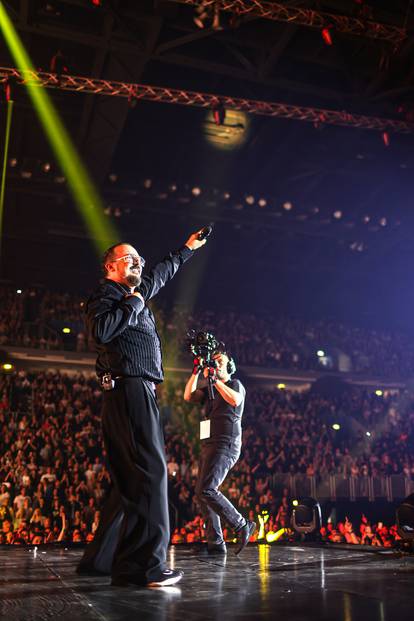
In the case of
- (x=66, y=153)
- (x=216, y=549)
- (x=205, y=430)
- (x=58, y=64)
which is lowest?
(x=216, y=549)

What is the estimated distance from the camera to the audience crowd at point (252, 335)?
15.5 m

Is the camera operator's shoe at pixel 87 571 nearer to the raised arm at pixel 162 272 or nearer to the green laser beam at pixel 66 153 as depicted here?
the raised arm at pixel 162 272

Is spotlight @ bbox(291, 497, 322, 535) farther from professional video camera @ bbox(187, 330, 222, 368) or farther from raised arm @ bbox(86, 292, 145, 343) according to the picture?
raised arm @ bbox(86, 292, 145, 343)

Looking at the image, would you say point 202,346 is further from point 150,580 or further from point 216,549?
point 150,580

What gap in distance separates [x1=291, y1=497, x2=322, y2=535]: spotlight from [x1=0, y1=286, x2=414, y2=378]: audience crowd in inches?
332

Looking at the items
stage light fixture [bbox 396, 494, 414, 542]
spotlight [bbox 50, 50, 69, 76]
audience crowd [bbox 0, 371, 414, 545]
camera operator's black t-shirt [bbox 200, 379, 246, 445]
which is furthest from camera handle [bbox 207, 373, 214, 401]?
spotlight [bbox 50, 50, 69, 76]

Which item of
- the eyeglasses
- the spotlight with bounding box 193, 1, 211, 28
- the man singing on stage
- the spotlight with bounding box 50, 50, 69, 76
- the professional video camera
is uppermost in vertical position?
the spotlight with bounding box 50, 50, 69, 76

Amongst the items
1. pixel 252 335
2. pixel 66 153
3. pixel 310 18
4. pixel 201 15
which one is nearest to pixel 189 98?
pixel 201 15

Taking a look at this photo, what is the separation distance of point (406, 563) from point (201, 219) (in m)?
10.1

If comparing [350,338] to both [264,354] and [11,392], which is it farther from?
[11,392]

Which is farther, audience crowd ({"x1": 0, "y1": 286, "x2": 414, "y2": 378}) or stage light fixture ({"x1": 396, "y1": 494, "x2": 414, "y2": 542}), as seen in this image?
audience crowd ({"x1": 0, "y1": 286, "x2": 414, "y2": 378})

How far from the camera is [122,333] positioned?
2.83m

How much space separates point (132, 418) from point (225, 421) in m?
1.86

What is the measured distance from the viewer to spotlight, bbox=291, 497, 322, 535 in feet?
19.0
